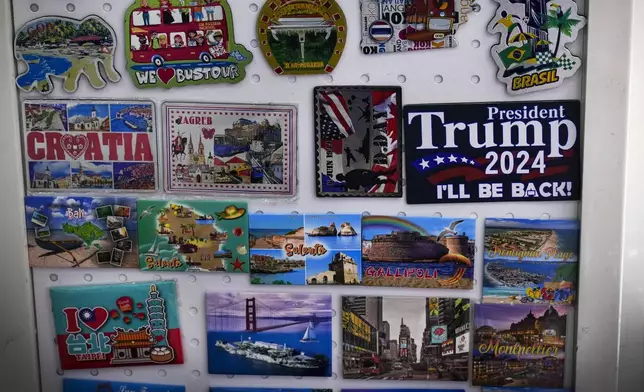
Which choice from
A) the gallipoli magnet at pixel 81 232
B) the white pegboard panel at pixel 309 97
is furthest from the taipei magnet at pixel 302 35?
the gallipoli magnet at pixel 81 232

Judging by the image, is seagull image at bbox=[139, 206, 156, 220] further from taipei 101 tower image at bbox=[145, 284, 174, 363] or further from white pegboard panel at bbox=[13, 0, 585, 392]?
taipei 101 tower image at bbox=[145, 284, 174, 363]

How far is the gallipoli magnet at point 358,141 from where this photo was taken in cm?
104

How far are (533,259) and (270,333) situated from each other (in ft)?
1.61

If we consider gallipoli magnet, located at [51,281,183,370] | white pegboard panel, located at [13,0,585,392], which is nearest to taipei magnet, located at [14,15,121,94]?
white pegboard panel, located at [13,0,585,392]

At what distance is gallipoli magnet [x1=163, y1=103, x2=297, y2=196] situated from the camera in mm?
1056

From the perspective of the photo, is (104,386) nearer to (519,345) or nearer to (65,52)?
(65,52)

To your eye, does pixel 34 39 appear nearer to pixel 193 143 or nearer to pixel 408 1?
pixel 193 143

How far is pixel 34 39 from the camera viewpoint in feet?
3.50

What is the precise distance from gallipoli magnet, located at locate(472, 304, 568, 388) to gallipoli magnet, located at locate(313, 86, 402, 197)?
0.29 meters

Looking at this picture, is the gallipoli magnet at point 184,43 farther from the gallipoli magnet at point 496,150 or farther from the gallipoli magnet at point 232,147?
the gallipoli magnet at point 496,150

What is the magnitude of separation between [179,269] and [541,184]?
26.1 inches

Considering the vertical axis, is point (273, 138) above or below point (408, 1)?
below

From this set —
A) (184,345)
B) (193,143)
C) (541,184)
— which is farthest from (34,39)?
(541,184)

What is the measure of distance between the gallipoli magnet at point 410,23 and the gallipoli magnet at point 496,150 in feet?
0.36
